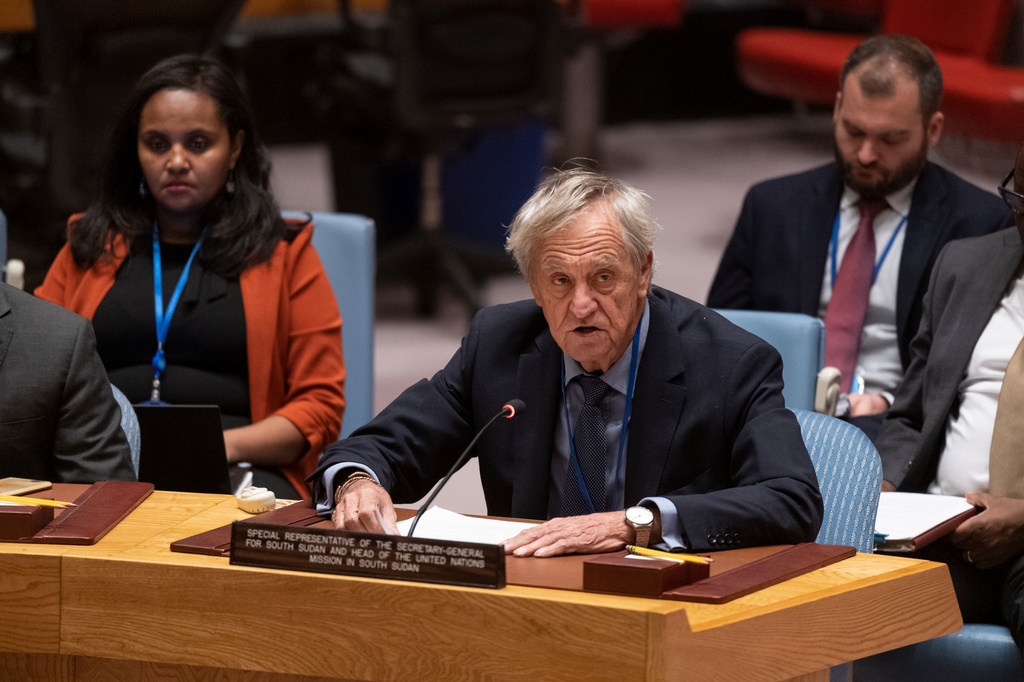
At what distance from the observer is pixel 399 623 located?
1798 millimetres

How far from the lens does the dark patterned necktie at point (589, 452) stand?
231 cm

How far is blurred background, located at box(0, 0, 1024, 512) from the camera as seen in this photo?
496cm

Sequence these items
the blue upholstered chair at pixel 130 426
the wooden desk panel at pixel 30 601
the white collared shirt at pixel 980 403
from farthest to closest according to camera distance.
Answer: the white collared shirt at pixel 980 403, the blue upholstered chair at pixel 130 426, the wooden desk panel at pixel 30 601

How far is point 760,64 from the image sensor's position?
22.2ft

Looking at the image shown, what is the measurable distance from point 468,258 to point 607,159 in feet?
7.78

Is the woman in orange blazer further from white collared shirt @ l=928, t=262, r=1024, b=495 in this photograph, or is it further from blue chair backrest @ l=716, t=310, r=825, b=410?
white collared shirt @ l=928, t=262, r=1024, b=495

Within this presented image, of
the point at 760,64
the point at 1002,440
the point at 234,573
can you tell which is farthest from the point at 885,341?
the point at 760,64

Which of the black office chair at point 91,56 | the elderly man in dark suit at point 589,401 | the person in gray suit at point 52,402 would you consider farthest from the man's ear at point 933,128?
the black office chair at point 91,56

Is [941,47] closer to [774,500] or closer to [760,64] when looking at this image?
[760,64]

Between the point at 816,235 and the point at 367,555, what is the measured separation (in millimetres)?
1947

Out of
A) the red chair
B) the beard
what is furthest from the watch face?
the red chair

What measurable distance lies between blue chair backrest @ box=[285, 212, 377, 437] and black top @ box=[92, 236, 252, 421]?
272mm

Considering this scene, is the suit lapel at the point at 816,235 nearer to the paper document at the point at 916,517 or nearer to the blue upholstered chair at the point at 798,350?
the blue upholstered chair at the point at 798,350

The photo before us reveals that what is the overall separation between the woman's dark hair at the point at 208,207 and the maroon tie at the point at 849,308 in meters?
1.28
